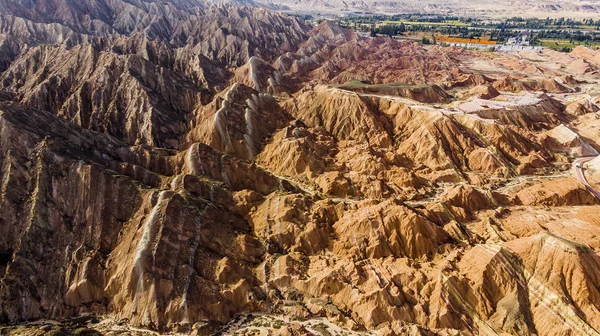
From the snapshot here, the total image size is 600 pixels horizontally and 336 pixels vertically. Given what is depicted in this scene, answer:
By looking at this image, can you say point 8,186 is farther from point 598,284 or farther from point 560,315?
point 598,284

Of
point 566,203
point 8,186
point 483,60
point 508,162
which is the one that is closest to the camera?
point 8,186

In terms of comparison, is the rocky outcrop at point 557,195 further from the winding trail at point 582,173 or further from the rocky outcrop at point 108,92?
the rocky outcrop at point 108,92

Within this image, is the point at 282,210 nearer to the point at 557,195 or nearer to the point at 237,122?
the point at 237,122

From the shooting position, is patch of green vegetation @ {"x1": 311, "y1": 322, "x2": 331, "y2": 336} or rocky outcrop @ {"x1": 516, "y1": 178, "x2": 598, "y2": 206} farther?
rocky outcrop @ {"x1": 516, "y1": 178, "x2": 598, "y2": 206}

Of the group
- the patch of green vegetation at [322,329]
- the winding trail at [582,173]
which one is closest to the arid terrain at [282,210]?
the patch of green vegetation at [322,329]

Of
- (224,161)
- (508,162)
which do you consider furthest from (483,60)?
(224,161)

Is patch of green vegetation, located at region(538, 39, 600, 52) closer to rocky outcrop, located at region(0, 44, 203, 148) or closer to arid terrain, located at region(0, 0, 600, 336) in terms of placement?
arid terrain, located at region(0, 0, 600, 336)

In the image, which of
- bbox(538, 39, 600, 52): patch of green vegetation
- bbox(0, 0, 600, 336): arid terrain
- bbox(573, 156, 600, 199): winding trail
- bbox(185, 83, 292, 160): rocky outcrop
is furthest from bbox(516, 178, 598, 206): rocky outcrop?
bbox(538, 39, 600, 52): patch of green vegetation
